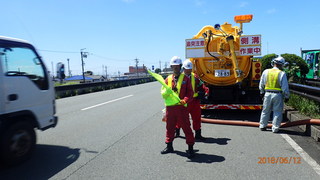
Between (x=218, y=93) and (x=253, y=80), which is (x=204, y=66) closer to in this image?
(x=218, y=93)

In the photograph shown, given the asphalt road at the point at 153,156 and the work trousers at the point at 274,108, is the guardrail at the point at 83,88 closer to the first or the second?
the asphalt road at the point at 153,156

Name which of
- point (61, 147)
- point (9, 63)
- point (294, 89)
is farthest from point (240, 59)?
point (9, 63)

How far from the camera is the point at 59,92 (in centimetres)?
1605

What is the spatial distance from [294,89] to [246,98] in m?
2.36

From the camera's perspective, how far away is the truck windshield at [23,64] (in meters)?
4.31

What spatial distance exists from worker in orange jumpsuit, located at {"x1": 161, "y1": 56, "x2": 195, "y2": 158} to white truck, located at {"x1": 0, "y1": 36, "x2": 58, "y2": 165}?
2.36 m

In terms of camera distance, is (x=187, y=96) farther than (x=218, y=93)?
No

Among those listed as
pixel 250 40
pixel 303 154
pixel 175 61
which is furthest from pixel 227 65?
pixel 303 154

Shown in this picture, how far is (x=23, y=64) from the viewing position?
4.73m

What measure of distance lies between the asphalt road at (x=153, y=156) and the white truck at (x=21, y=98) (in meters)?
0.34

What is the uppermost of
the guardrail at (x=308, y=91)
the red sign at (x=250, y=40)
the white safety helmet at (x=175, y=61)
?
the red sign at (x=250, y=40)

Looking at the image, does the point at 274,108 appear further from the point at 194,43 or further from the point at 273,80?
the point at 194,43

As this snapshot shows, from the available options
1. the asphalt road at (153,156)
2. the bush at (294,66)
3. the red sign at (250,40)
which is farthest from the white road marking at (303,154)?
the bush at (294,66)
